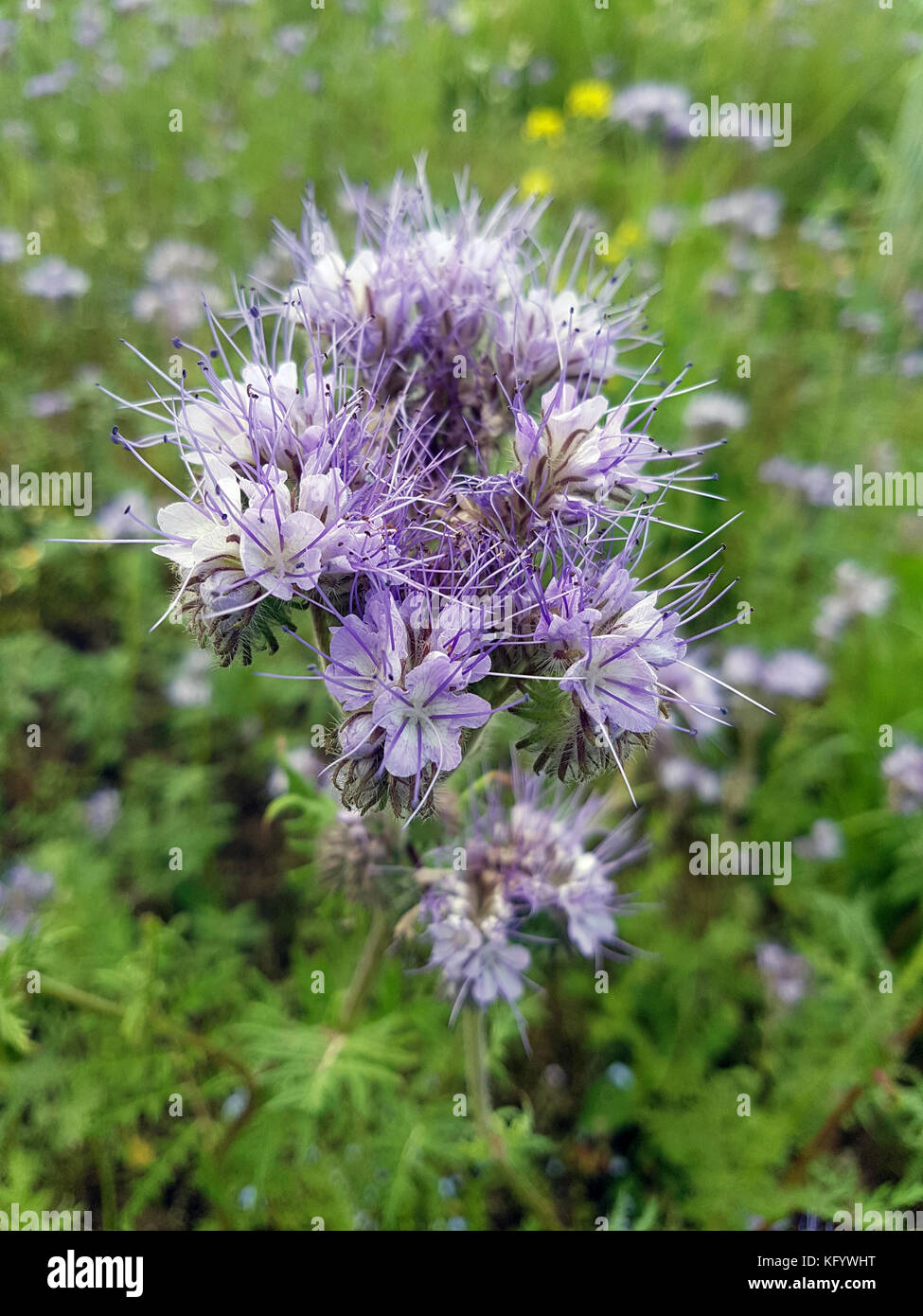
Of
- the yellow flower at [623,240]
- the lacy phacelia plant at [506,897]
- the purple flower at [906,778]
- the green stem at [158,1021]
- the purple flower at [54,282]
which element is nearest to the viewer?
the lacy phacelia plant at [506,897]

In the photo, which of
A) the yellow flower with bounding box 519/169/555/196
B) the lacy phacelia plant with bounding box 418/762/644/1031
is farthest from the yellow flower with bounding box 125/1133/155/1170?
the yellow flower with bounding box 519/169/555/196

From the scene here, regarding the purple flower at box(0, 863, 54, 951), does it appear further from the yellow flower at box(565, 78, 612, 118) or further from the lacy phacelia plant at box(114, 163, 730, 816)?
the yellow flower at box(565, 78, 612, 118)

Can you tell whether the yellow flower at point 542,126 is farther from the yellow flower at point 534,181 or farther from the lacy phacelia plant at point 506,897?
the lacy phacelia plant at point 506,897

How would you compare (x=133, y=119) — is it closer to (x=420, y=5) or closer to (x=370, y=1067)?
(x=420, y=5)

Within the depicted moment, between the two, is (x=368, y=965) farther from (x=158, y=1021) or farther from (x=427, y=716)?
(x=427, y=716)

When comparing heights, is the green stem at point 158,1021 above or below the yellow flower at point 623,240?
below

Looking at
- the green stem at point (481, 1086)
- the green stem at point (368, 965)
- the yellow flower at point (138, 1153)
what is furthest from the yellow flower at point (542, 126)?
the yellow flower at point (138, 1153)

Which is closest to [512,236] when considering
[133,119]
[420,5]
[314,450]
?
[314,450]
